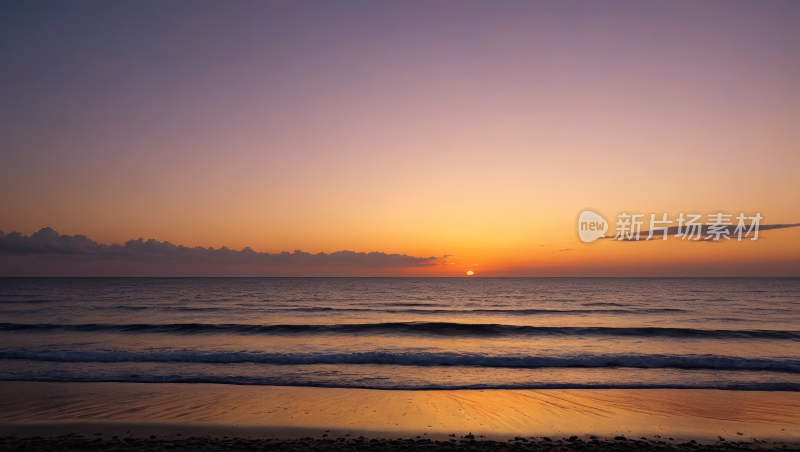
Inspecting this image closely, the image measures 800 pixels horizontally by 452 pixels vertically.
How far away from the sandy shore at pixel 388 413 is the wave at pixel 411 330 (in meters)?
13.2

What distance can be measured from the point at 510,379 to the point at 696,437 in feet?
19.8

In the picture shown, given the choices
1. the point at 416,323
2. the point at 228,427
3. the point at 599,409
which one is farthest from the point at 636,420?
the point at 416,323

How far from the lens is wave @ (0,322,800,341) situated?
82.0 feet

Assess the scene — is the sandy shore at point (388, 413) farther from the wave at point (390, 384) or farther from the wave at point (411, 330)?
the wave at point (411, 330)

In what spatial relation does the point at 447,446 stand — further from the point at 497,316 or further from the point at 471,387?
the point at 497,316

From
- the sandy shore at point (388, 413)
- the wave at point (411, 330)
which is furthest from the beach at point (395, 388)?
the wave at point (411, 330)

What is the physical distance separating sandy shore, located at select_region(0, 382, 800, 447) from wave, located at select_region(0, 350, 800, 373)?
4.16 m

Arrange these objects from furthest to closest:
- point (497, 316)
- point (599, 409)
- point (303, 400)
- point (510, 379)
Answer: point (497, 316), point (510, 379), point (303, 400), point (599, 409)

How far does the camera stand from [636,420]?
973 centimetres

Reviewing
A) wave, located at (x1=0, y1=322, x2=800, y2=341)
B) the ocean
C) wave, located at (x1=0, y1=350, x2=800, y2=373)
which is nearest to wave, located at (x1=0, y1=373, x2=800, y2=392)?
the ocean

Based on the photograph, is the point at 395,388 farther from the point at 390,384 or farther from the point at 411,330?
the point at 411,330

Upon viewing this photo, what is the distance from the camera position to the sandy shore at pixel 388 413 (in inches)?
346

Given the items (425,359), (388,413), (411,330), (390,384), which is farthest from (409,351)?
(388,413)

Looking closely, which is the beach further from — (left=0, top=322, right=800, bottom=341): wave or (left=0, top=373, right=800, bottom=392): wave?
(left=0, top=322, right=800, bottom=341): wave
